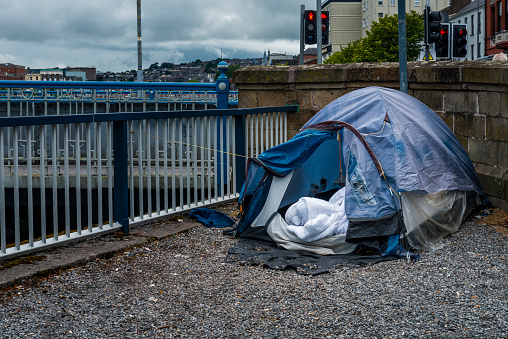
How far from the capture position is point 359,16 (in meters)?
129

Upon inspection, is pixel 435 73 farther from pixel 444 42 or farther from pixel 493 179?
A: pixel 444 42

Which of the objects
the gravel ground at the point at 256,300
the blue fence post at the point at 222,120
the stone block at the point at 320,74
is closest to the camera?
the gravel ground at the point at 256,300

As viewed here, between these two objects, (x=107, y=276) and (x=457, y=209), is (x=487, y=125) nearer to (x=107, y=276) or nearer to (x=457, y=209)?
(x=457, y=209)

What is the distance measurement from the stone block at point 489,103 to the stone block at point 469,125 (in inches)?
4.8

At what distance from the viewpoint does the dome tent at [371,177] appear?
20.7ft

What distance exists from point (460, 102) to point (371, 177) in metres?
2.75

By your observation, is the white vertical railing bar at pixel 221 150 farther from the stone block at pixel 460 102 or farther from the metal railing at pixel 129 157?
the stone block at pixel 460 102

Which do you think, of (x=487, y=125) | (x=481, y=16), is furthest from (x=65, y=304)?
(x=481, y=16)

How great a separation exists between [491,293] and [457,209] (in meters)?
2.42

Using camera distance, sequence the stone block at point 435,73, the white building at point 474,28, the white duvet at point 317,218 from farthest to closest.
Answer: the white building at point 474,28
the stone block at point 435,73
the white duvet at point 317,218

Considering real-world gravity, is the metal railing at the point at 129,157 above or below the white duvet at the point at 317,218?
above

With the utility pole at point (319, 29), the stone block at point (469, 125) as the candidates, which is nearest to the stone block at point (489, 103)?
the stone block at point (469, 125)

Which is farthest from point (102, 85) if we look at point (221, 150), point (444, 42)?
point (444, 42)

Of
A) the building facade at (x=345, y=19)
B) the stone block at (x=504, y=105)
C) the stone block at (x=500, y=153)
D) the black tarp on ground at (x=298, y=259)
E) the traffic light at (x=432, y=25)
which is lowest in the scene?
the black tarp on ground at (x=298, y=259)
